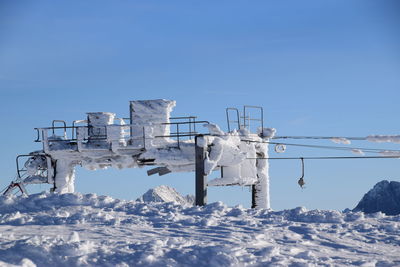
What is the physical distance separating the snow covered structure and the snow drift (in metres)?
63.6

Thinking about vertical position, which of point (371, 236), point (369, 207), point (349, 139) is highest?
point (349, 139)

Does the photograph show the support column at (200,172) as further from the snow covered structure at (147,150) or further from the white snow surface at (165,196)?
the white snow surface at (165,196)

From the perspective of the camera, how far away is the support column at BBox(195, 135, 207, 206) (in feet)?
67.5

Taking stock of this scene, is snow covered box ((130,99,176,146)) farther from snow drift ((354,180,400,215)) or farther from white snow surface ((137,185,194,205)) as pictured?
snow drift ((354,180,400,215))

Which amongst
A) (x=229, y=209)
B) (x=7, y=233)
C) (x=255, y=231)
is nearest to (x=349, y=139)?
(x=229, y=209)

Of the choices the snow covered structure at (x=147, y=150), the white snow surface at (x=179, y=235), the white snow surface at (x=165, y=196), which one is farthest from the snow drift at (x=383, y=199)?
the white snow surface at (x=179, y=235)

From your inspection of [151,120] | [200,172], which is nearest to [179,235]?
[200,172]

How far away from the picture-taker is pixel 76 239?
1106 centimetres

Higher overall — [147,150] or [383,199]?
[147,150]

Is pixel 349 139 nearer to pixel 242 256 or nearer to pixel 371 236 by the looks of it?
pixel 371 236

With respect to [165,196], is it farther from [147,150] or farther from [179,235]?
[179,235]

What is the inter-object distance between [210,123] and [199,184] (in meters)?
2.42

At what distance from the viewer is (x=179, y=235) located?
39.7ft

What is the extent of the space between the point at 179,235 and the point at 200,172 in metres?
8.66
